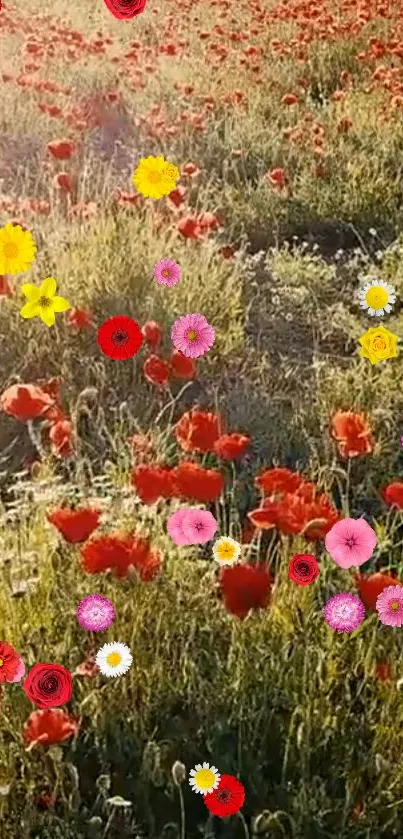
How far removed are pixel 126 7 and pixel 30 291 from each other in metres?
0.67

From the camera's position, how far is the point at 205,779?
1.11m

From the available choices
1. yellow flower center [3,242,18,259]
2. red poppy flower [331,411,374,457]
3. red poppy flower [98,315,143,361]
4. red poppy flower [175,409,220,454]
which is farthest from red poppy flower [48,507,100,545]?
yellow flower center [3,242,18,259]

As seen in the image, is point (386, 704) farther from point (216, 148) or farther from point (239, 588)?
point (216, 148)

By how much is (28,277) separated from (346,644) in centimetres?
89

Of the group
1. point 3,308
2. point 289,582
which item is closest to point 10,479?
point 3,308

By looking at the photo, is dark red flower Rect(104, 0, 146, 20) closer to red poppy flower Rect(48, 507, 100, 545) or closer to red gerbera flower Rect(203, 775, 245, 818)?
red poppy flower Rect(48, 507, 100, 545)

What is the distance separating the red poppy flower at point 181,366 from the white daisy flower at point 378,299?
18.0 inches

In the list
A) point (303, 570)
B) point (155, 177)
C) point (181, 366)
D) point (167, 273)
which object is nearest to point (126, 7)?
point (155, 177)

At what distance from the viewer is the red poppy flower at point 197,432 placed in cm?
139

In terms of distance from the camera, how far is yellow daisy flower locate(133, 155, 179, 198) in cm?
209

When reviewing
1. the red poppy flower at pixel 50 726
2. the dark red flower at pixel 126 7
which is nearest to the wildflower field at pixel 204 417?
the red poppy flower at pixel 50 726

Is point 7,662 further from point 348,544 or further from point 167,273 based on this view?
point 167,273

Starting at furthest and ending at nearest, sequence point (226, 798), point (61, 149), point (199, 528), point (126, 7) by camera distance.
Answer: point (126, 7)
point (61, 149)
point (199, 528)
point (226, 798)

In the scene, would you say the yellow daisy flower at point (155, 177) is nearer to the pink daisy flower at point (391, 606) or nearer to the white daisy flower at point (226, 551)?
the white daisy flower at point (226, 551)
